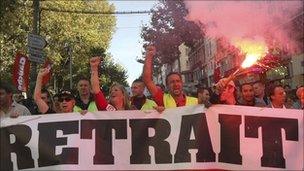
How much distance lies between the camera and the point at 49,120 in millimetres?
5914

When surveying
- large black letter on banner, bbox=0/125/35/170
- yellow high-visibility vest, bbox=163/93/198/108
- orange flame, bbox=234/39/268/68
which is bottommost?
large black letter on banner, bbox=0/125/35/170

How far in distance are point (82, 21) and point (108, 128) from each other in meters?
33.5

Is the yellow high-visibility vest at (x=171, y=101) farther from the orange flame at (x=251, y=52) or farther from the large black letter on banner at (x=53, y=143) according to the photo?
the large black letter on banner at (x=53, y=143)

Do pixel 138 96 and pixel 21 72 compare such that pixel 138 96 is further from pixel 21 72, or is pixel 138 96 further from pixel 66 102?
pixel 21 72

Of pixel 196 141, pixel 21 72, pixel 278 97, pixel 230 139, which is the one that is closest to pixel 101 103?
pixel 196 141

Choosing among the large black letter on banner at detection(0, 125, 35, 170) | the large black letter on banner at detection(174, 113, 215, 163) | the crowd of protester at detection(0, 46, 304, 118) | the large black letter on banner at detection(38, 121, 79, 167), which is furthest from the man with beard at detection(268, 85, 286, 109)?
the large black letter on banner at detection(0, 125, 35, 170)

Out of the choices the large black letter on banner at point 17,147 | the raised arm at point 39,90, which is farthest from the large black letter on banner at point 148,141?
the raised arm at point 39,90

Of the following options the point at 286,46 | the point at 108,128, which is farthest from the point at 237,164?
the point at 286,46

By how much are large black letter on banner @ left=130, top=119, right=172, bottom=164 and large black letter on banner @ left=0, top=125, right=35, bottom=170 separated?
3.62 ft

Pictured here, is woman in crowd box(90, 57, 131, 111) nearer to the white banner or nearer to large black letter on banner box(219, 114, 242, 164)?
the white banner

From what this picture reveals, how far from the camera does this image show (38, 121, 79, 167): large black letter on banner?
5719mm

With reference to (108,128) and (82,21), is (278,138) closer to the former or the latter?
(108,128)

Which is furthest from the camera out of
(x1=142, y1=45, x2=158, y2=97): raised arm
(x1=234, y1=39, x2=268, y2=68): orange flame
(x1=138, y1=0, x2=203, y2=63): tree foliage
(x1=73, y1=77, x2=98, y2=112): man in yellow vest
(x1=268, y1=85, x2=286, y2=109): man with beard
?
(x1=138, y1=0, x2=203, y2=63): tree foliage

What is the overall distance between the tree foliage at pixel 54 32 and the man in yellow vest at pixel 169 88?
53.8ft
